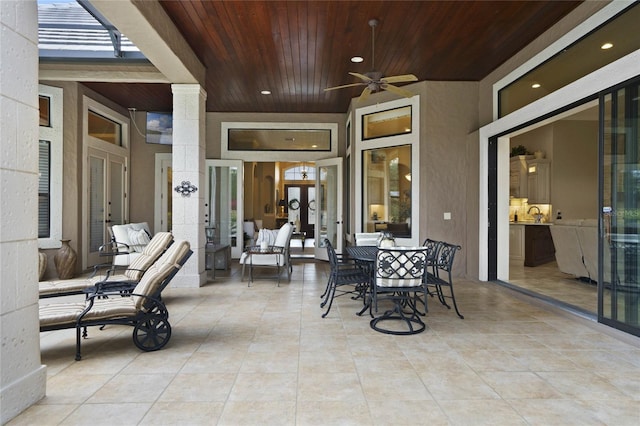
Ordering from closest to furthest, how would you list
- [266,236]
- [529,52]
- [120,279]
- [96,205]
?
[120,279] < [529,52] < [266,236] < [96,205]

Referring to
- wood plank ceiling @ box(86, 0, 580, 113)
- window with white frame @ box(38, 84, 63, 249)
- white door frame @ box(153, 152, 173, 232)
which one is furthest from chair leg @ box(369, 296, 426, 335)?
white door frame @ box(153, 152, 173, 232)

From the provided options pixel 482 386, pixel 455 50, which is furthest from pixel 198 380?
pixel 455 50

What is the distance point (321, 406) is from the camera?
2326 mm

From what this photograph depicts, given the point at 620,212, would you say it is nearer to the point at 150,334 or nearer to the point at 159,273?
the point at 159,273

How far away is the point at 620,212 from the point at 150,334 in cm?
445

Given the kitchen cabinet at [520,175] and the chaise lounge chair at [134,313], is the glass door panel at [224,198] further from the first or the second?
the kitchen cabinet at [520,175]

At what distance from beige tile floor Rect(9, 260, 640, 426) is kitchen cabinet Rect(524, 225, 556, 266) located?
157 inches

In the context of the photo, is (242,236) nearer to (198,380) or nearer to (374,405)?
(198,380)

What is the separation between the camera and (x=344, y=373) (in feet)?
9.17

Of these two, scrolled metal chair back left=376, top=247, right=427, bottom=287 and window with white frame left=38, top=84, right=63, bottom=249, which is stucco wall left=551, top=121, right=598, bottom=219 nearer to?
scrolled metal chair back left=376, top=247, right=427, bottom=287

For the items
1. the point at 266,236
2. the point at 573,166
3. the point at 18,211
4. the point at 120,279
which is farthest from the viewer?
the point at 573,166

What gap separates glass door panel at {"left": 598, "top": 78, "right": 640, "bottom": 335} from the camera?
3447mm

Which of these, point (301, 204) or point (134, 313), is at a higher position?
point (301, 204)

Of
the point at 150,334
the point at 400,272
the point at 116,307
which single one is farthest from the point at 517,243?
the point at 116,307
